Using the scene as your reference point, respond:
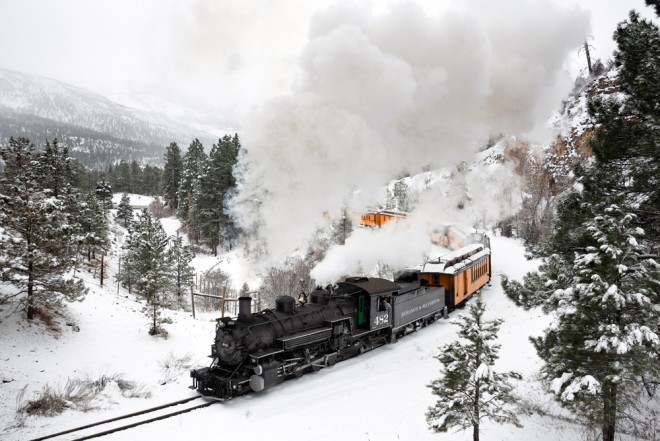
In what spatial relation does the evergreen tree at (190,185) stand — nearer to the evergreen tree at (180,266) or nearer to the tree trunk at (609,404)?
the evergreen tree at (180,266)

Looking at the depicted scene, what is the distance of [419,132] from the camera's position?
42.8ft

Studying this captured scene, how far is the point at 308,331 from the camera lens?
1262 centimetres

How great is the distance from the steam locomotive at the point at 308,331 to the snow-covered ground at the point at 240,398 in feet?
1.73

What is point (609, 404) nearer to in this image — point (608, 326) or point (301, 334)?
point (608, 326)

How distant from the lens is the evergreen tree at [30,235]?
13.2 m

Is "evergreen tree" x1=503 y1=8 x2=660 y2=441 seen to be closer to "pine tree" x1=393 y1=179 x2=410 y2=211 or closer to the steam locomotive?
the steam locomotive

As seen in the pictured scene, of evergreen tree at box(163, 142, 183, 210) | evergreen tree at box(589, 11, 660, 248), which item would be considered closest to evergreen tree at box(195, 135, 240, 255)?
evergreen tree at box(163, 142, 183, 210)

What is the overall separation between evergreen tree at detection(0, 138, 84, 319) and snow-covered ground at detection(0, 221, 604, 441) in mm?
1876

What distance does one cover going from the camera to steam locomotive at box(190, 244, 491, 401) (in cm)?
1132

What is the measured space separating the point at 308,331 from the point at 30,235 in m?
10.1

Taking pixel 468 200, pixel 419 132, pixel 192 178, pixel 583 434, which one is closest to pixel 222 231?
pixel 192 178

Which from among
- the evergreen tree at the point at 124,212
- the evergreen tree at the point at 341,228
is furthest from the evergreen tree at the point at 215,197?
the evergreen tree at the point at 124,212

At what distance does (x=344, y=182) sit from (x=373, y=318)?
211 inches

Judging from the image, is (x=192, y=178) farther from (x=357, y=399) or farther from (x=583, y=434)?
(x=583, y=434)
